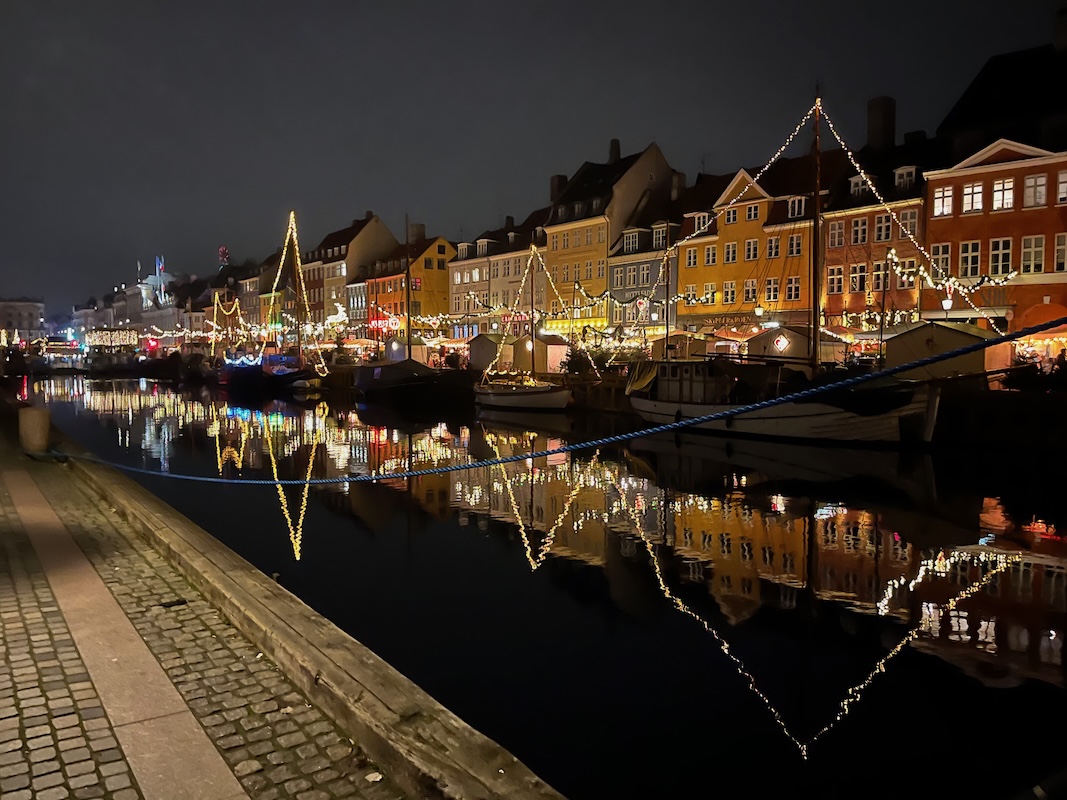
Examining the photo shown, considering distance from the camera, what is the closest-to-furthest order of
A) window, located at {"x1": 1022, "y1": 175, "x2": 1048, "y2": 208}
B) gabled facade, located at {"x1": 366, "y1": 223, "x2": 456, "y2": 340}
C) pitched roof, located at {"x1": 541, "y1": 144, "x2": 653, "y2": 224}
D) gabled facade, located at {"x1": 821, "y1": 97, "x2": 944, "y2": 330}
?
window, located at {"x1": 1022, "y1": 175, "x2": 1048, "y2": 208} < gabled facade, located at {"x1": 821, "y1": 97, "x2": 944, "y2": 330} < pitched roof, located at {"x1": 541, "y1": 144, "x2": 653, "y2": 224} < gabled facade, located at {"x1": 366, "y1": 223, "x2": 456, "y2": 340}

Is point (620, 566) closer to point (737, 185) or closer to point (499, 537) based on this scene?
point (499, 537)

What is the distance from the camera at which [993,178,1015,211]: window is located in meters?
33.8

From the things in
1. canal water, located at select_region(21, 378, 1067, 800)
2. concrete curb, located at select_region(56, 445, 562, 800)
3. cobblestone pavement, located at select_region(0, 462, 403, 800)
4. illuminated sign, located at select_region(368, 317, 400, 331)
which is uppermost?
illuminated sign, located at select_region(368, 317, 400, 331)

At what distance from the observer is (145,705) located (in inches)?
189

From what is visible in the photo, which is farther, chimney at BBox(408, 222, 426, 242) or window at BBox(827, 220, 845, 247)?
chimney at BBox(408, 222, 426, 242)

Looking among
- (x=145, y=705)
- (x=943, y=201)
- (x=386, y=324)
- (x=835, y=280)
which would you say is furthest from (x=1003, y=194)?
(x=386, y=324)

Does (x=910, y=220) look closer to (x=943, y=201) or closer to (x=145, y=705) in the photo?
(x=943, y=201)

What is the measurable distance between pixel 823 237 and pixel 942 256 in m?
6.41

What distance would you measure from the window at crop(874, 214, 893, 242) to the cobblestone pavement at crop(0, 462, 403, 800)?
37.7 m

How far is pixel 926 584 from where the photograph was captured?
1016 centimetres

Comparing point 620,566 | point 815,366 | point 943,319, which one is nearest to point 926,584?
point 620,566

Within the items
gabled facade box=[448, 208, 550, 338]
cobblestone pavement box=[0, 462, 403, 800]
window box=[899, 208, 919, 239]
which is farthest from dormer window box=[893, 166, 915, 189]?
cobblestone pavement box=[0, 462, 403, 800]

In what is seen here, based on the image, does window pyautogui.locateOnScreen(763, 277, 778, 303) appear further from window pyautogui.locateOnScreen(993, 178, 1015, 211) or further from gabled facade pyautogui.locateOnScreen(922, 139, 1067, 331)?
window pyautogui.locateOnScreen(993, 178, 1015, 211)

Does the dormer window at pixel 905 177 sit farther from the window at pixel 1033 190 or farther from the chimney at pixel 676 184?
the chimney at pixel 676 184
